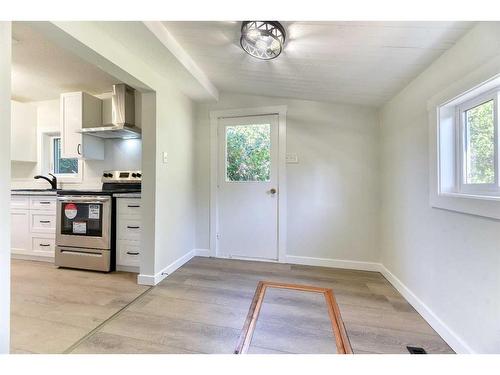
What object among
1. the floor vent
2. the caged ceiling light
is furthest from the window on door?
the floor vent

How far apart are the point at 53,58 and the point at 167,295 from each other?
260 centimetres

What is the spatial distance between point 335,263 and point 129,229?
2.43 m

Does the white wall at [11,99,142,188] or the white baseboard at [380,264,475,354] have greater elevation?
the white wall at [11,99,142,188]

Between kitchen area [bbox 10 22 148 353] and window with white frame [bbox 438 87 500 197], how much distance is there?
262 cm

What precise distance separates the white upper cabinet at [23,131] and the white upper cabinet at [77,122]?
88 centimetres

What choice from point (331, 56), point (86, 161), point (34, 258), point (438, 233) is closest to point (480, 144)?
point (438, 233)

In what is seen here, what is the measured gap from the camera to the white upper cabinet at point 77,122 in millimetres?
2893

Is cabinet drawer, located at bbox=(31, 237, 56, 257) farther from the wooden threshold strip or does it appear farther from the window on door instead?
the wooden threshold strip

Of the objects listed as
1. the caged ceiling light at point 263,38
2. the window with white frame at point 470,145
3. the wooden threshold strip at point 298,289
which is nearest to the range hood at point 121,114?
the caged ceiling light at point 263,38

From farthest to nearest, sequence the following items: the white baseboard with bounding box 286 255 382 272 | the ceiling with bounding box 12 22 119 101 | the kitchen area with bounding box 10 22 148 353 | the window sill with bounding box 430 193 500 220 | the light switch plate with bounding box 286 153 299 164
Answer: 1. the light switch plate with bounding box 286 153 299 164
2. the white baseboard with bounding box 286 255 382 272
3. the ceiling with bounding box 12 22 119 101
4. the kitchen area with bounding box 10 22 148 353
5. the window sill with bounding box 430 193 500 220

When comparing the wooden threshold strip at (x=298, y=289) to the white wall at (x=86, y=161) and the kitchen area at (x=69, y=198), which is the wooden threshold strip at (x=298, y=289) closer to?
the kitchen area at (x=69, y=198)

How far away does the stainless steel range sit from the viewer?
2.53 metres

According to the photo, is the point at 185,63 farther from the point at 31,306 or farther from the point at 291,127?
the point at 31,306

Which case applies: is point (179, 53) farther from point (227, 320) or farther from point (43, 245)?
point (43, 245)
